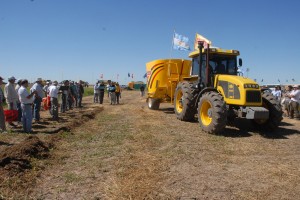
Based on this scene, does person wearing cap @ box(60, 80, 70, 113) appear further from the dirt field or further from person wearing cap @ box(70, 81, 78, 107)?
the dirt field

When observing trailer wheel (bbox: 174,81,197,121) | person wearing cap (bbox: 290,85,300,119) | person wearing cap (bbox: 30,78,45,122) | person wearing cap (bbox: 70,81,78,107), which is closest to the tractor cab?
trailer wheel (bbox: 174,81,197,121)

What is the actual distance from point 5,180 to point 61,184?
856mm

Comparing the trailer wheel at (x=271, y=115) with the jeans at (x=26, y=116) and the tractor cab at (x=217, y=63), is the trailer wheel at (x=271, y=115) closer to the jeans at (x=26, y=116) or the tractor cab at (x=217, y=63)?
the tractor cab at (x=217, y=63)

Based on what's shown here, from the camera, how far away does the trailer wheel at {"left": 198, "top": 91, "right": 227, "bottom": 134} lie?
8.76 metres

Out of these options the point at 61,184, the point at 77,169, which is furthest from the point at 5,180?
the point at 77,169

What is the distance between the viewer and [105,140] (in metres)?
8.24

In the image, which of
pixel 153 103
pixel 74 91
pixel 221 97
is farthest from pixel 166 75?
pixel 74 91

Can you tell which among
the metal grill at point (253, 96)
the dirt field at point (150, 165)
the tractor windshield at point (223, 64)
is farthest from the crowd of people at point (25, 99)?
the metal grill at point (253, 96)

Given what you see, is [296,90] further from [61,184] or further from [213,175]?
[61,184]

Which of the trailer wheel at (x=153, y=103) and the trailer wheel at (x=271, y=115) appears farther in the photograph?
the trailer wheel at (x=153, y=103)

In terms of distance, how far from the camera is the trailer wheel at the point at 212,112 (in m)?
8.76

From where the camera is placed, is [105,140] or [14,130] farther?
[14,130]

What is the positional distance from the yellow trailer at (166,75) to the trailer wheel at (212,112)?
164 inches

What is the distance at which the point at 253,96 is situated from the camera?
29.6ft
